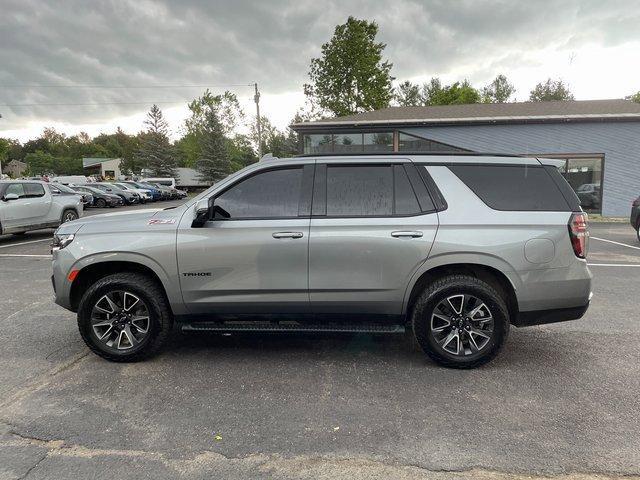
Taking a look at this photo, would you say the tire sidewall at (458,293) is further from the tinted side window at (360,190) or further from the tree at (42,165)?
the tree at (42,165)

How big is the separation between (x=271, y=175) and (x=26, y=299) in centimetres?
462

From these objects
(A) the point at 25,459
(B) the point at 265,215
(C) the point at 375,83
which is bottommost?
(A) the point at 25,459

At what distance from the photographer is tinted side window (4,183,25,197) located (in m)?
10.8

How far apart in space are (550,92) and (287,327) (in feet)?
208

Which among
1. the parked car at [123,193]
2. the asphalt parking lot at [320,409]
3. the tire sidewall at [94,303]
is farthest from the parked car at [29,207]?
the parked car at [123,193]

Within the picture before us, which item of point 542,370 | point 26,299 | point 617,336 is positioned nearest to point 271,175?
point 542,370

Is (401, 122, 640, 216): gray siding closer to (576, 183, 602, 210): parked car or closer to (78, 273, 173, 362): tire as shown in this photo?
(576, 183, 602, 210): parked car

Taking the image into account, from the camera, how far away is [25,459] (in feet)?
8.27

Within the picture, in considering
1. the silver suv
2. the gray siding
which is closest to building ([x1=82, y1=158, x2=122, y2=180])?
the gray siding

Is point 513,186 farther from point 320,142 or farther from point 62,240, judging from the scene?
point 320,142

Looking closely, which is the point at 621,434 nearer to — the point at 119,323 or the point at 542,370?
the point at 542,370

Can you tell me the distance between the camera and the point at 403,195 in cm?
369

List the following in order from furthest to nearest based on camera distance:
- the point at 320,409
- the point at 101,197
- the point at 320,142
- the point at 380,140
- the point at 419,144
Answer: the point at 101,197 < the point at 320,142 < the point at 380,140 < the point at 419,144 < the point at 320,409


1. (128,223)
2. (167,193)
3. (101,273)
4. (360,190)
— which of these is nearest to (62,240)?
(101,273)
